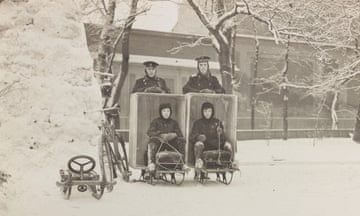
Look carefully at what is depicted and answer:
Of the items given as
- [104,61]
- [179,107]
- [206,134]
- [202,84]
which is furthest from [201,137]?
[104,61]

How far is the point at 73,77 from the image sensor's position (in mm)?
1399

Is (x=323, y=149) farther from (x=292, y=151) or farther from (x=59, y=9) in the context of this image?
(x=59, y=9)

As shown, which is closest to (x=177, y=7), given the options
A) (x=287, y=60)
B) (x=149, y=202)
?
(x=287, y=60)

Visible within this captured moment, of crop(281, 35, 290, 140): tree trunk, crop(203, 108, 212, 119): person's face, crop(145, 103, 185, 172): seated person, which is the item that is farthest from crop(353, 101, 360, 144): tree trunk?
crop(145, 103, 185, 172): seated person

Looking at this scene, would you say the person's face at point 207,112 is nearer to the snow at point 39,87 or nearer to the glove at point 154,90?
the glove at point 154,90

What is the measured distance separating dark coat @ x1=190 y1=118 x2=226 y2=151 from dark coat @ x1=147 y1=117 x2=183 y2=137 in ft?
0.27

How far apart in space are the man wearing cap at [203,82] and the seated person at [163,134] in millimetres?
164

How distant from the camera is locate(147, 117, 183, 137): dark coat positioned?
2.16 metres

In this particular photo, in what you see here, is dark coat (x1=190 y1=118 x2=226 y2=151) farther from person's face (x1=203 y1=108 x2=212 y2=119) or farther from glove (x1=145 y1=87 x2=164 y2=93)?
glove (x1=145 y1=87 x2=164 y2=93)

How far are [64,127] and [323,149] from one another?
103cm

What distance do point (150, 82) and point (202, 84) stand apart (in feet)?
0.80

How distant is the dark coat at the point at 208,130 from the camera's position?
7.26 feet

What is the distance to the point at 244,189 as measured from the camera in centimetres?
186

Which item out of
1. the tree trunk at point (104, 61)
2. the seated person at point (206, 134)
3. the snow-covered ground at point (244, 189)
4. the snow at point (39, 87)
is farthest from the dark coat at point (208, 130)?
the snow at point (39, 87)
